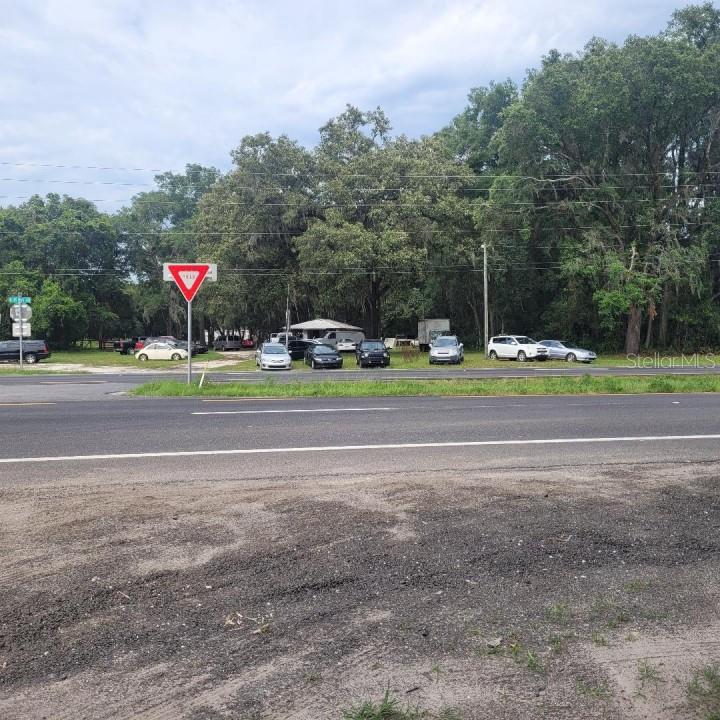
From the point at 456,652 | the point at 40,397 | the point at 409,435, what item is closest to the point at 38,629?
the point at 456,652

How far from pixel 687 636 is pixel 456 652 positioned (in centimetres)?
128

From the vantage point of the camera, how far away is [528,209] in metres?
47.1

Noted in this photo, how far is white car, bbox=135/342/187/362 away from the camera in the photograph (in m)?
45.8

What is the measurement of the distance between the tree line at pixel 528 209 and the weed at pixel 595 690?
1589 inches

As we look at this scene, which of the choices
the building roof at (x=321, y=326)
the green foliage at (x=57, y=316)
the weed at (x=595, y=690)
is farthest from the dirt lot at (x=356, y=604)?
the green foliage at (x=57, y=316)

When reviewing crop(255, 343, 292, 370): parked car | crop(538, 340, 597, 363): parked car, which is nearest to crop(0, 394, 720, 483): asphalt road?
crop(255, 343, 292, 370): parked car

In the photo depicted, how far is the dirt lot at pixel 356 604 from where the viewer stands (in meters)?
3.03

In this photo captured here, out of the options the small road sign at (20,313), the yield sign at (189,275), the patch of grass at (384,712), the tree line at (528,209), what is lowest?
the patch of grass at (384,712)

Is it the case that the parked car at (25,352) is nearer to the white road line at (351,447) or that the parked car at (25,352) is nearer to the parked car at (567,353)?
the parked car at (567,353)

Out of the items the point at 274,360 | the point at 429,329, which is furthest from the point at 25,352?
the point at 429,329

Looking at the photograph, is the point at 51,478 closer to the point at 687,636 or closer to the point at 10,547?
the point at 10,547

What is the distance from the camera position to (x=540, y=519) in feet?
18.4

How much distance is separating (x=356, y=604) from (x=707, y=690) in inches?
73.0

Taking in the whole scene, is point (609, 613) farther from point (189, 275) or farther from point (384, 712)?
point (189, 275)
